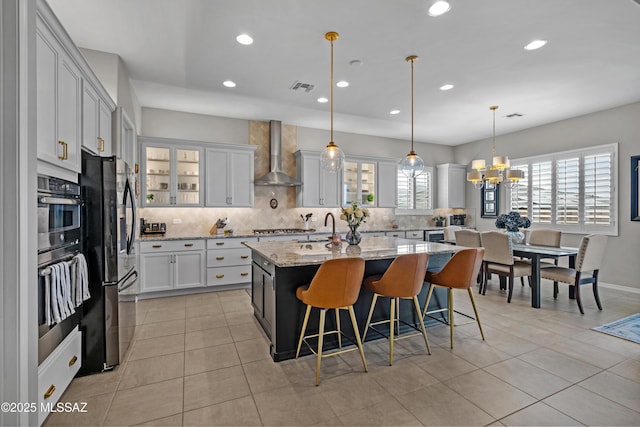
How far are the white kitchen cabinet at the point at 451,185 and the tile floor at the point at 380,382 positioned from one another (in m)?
4.32

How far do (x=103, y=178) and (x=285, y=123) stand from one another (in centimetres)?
405

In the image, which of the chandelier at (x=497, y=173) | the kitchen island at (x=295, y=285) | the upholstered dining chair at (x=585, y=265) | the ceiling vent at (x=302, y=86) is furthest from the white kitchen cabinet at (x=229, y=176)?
the upholstered dining chair at (x=585, y=265)

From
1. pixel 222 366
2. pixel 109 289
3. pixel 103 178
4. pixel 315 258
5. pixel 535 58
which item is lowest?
pixel 222 366

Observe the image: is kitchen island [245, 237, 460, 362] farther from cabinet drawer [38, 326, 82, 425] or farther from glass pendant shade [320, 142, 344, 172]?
cabinet drawer [38, 326, 82, 425]

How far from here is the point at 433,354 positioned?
2809 mm

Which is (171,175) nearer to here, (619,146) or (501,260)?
(501,260)

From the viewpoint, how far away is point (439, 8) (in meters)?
2.59

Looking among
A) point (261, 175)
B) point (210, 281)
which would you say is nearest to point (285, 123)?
point (261, 175)

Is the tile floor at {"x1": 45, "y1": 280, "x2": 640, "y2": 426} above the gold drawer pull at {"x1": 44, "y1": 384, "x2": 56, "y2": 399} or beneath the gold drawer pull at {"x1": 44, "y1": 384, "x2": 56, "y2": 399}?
beneath

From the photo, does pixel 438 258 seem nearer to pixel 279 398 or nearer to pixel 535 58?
pixel 279 398

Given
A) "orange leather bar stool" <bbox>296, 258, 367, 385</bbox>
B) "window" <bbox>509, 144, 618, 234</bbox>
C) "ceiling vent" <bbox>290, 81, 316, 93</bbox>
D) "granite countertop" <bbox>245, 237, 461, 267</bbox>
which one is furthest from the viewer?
"window" <bbox>509, 144, 618, 234</bbox>

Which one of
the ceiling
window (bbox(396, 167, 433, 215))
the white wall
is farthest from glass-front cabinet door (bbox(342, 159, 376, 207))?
the white wall

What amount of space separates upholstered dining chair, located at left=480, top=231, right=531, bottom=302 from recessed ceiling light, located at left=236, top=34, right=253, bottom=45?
13.1ft

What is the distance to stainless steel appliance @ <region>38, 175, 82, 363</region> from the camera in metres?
1.83
